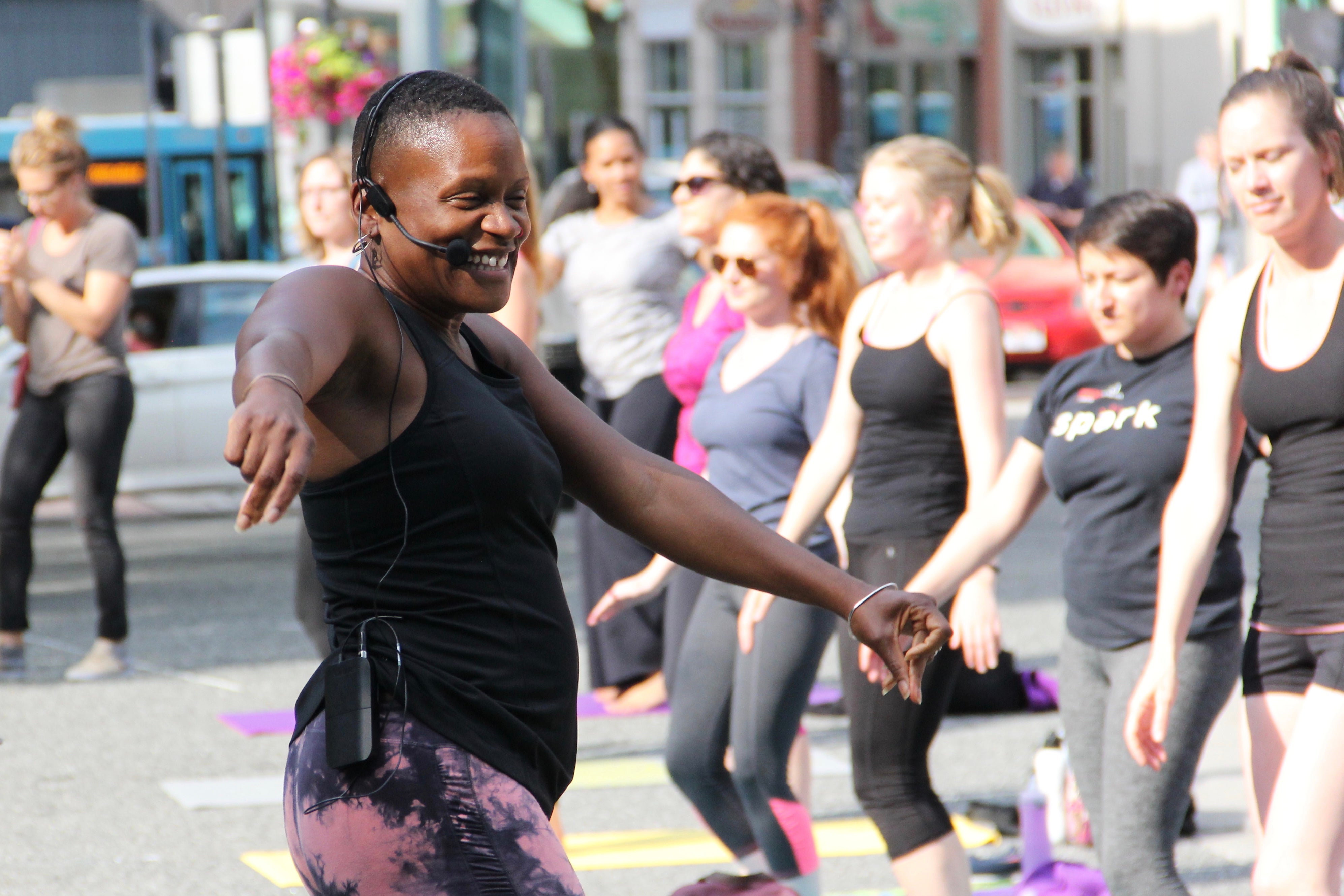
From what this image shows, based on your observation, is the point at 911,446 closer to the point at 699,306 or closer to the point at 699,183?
the point at 699,306

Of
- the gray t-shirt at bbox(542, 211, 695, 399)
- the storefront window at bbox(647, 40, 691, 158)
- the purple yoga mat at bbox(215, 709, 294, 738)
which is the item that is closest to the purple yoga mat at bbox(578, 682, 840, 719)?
the purple yoga mat at bbox(215, 709, 294, 738)

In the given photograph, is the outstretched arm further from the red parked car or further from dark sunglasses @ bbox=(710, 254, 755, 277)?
the red parked car

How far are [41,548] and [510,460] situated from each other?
967cm

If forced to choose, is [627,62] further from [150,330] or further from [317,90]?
[150,330]

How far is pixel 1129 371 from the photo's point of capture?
3832 millimetres

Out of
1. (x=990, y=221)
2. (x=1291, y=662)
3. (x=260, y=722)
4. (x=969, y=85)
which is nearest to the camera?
(x=1291, y=662)

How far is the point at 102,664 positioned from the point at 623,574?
7.62 feet

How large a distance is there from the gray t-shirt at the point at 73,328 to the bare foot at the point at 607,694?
7.85ft

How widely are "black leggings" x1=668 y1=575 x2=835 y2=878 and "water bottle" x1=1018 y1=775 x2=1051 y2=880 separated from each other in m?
0.82

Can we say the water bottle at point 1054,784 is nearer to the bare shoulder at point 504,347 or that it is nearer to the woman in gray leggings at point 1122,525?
the woman in gray leggings at point 1122,525

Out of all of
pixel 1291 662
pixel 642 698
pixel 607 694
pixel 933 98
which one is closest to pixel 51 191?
pixel 607 694

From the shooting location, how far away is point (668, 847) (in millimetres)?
5242

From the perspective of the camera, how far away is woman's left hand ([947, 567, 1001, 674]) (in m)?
4.00

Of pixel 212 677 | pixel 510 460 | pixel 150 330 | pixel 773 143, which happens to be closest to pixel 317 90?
pixel 150 330
